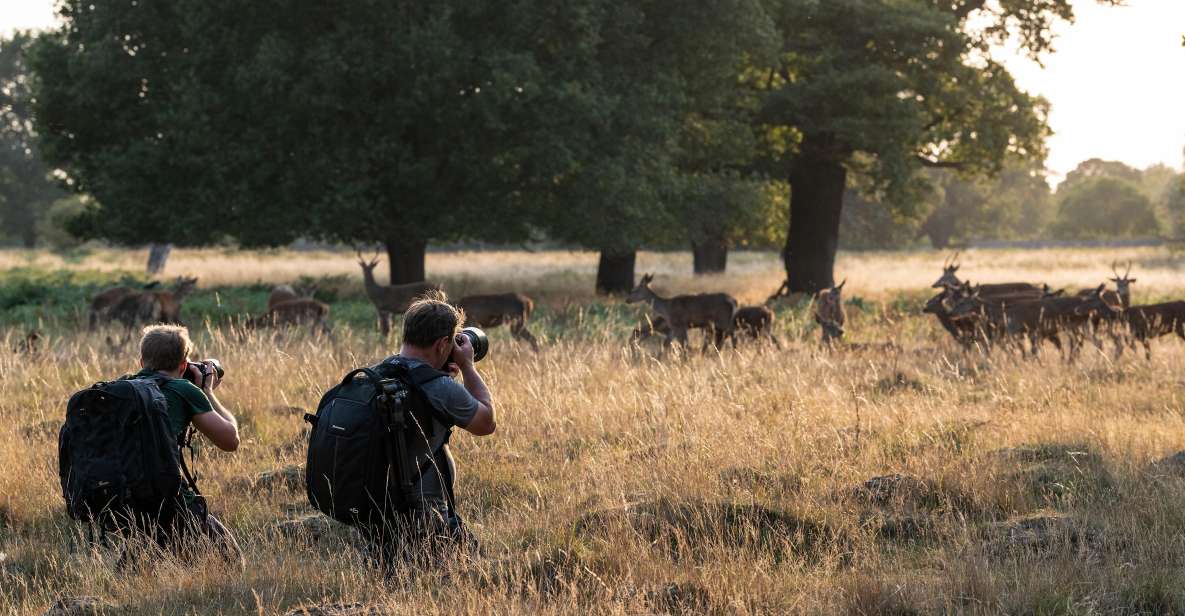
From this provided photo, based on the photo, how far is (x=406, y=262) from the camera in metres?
24.6

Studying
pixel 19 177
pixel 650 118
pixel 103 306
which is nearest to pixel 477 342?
pixel 103 306

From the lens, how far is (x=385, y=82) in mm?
21141

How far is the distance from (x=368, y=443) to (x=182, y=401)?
1.07m

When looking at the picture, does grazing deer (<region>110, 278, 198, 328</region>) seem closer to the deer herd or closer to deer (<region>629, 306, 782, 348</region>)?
the deer herd

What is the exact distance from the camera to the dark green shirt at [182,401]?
5422 mm

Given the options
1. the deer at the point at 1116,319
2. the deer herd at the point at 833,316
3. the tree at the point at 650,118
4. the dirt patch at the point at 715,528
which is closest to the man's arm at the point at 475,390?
the dirt patch at the point at 715,528

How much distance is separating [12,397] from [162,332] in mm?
6049

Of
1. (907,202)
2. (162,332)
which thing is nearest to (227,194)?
(907,202)

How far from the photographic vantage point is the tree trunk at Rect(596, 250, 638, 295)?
28.5m

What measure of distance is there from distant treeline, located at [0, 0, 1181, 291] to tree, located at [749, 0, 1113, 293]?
7 cm

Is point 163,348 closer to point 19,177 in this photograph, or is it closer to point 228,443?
point 228,443

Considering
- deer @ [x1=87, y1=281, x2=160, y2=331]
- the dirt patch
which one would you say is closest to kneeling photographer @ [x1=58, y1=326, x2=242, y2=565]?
the dirt patch

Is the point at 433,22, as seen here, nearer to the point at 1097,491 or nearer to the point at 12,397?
the point at 12,397

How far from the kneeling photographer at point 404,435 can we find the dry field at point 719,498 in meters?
0.27
